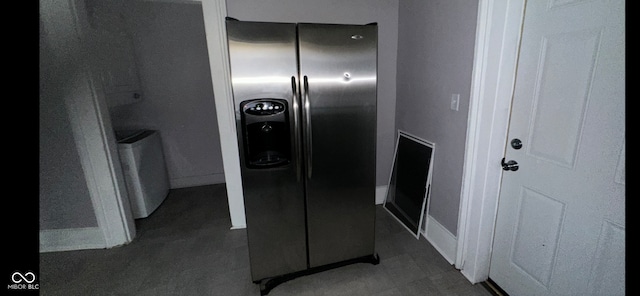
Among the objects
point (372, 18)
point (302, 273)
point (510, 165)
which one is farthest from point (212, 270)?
point (372, 18)

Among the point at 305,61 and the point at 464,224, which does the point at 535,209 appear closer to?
the point at 464,224

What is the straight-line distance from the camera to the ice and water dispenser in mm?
1403

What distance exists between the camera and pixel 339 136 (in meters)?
1.55

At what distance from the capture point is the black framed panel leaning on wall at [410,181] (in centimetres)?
206

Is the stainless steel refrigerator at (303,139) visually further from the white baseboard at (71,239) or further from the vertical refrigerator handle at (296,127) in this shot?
the white baseboard at (71,239)

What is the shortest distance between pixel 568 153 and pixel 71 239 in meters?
3.48

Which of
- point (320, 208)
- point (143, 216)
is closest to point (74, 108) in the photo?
point (143, 216)

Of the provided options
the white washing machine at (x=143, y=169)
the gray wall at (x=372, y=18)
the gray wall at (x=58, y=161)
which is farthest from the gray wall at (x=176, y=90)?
the gray wall at (x=372, y=18)

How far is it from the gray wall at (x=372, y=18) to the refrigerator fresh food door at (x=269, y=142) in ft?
2.97

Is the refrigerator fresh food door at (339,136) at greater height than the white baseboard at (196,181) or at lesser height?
greater

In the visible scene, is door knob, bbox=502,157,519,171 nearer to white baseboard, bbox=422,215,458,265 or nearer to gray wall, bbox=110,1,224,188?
white baseboard, bbox=422,215,458,265

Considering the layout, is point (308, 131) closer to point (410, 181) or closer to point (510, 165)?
point (510, 165)
